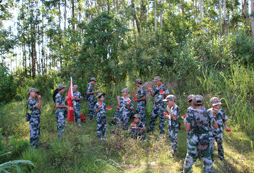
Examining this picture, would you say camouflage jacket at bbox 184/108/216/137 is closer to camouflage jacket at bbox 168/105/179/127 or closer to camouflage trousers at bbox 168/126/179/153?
camouflage jacket at bbox 168/105/179/127

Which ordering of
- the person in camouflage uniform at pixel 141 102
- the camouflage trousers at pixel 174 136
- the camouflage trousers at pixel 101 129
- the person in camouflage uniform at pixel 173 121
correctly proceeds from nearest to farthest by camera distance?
the person in camouflage uniform at pixel 173 121 → the camouflage trousers at pixel 174 136 → the camouflage trousers at pixel 101 129 → the person in camouflage uniform at pixel 141 102

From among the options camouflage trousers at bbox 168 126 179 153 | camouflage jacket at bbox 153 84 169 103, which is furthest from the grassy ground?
camouflage jacket at bbox 153 84 169 103

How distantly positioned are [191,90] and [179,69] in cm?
122

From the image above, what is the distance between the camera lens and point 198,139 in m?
3.72

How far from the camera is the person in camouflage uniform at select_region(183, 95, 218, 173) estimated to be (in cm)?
367

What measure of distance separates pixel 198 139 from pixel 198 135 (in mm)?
77

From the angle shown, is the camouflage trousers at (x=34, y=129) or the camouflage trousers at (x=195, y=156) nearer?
the camouflage trousers at (x=195, y=156)

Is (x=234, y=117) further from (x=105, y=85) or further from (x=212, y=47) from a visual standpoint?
(x=105, y=85)

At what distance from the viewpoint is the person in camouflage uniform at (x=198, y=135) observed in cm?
367

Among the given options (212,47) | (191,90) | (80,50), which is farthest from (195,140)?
(80,50)

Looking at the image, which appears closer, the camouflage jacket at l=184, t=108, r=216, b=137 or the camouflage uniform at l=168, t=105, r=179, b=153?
the camouflage jacket at l=184, t=108, r=216, b=137

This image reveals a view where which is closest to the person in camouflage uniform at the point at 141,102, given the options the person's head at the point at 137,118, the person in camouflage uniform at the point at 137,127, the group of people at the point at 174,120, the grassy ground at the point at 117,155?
the group of people at the point at 174,120

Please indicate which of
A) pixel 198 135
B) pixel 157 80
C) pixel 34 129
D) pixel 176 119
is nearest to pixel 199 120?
pixel 198 135

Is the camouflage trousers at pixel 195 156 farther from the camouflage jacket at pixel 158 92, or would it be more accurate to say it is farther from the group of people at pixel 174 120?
the camouflage jacket at pixel 158 92
